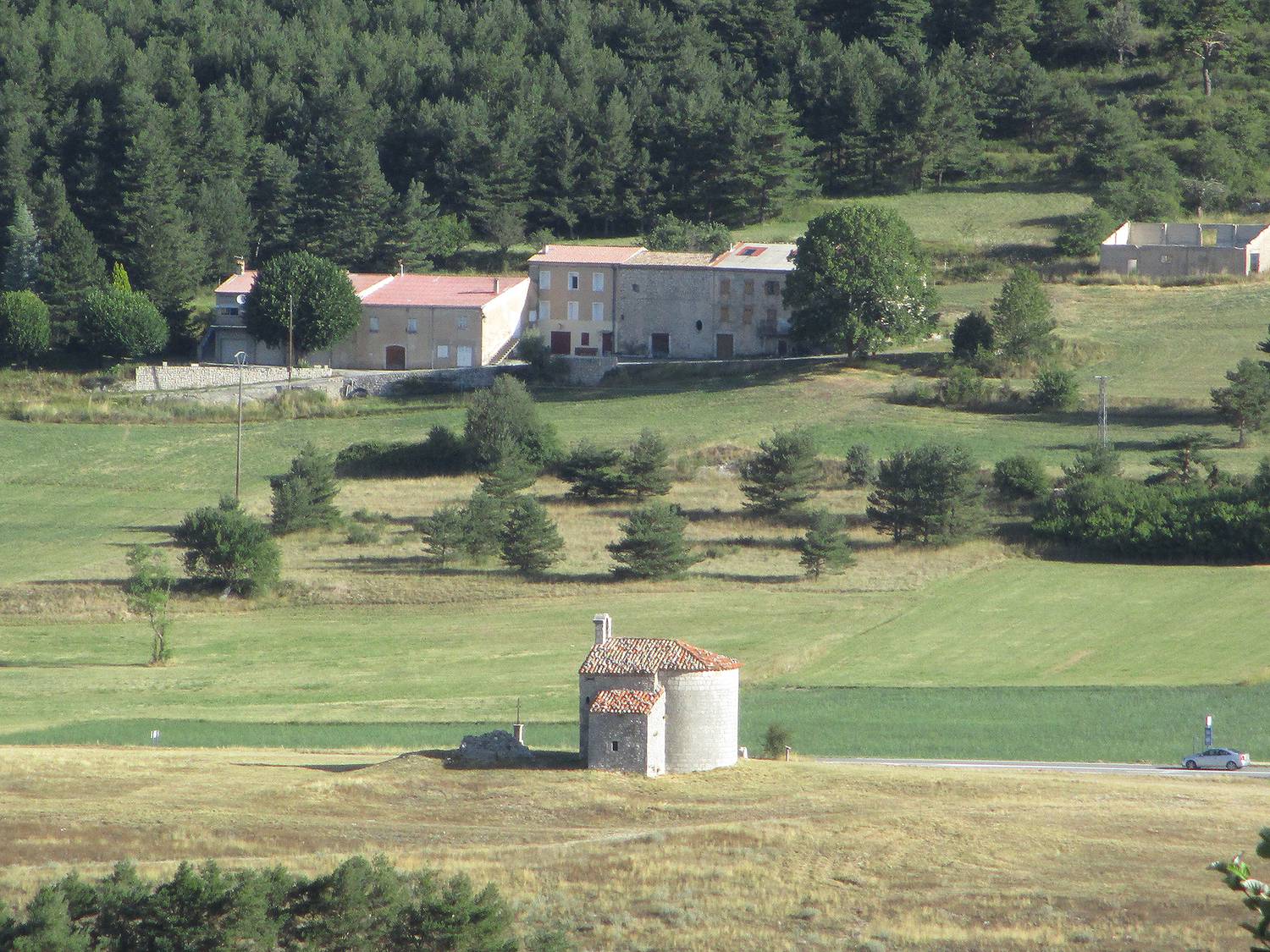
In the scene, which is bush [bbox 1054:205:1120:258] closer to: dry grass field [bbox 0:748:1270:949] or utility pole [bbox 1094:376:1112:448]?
utility pole [bbox 1094:376:1112:448]

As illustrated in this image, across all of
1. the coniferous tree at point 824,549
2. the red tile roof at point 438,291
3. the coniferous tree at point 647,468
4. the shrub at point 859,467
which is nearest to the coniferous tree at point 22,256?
the red tile roof at point 438,291

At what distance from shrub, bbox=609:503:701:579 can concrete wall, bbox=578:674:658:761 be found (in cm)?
2557

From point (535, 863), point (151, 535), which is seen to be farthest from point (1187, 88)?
point (535, 863)

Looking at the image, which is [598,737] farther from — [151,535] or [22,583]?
[151,535]

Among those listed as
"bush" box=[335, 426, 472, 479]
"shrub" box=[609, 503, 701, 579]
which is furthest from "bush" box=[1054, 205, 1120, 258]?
"shrub" box=[609, 503, 701, 579]

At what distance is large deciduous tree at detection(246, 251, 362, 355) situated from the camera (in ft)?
345

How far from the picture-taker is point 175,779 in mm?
43656

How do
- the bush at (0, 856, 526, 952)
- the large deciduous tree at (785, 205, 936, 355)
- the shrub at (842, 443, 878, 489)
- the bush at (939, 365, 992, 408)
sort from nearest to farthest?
the bush at (0, 856, 526, 952) < the shrub at (842, 443, 878, 489) < the bush at (939, 365, 992, 408) < the large deciduous tree at (785, 205, 936, 355)

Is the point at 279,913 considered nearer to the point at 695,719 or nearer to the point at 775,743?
the point at 695,719

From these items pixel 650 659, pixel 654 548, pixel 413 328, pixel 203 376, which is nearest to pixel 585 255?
pixel 413 328

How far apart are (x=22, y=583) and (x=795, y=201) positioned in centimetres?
6883

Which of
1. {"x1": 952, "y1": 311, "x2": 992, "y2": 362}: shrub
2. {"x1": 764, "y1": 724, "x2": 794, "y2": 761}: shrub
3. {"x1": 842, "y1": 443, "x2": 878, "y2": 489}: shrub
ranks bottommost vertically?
{"x1": 764, "y1": 724, "x2": 794, "y2": 761}: shrub

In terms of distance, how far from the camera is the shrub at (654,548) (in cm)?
7175

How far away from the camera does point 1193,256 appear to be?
111m
